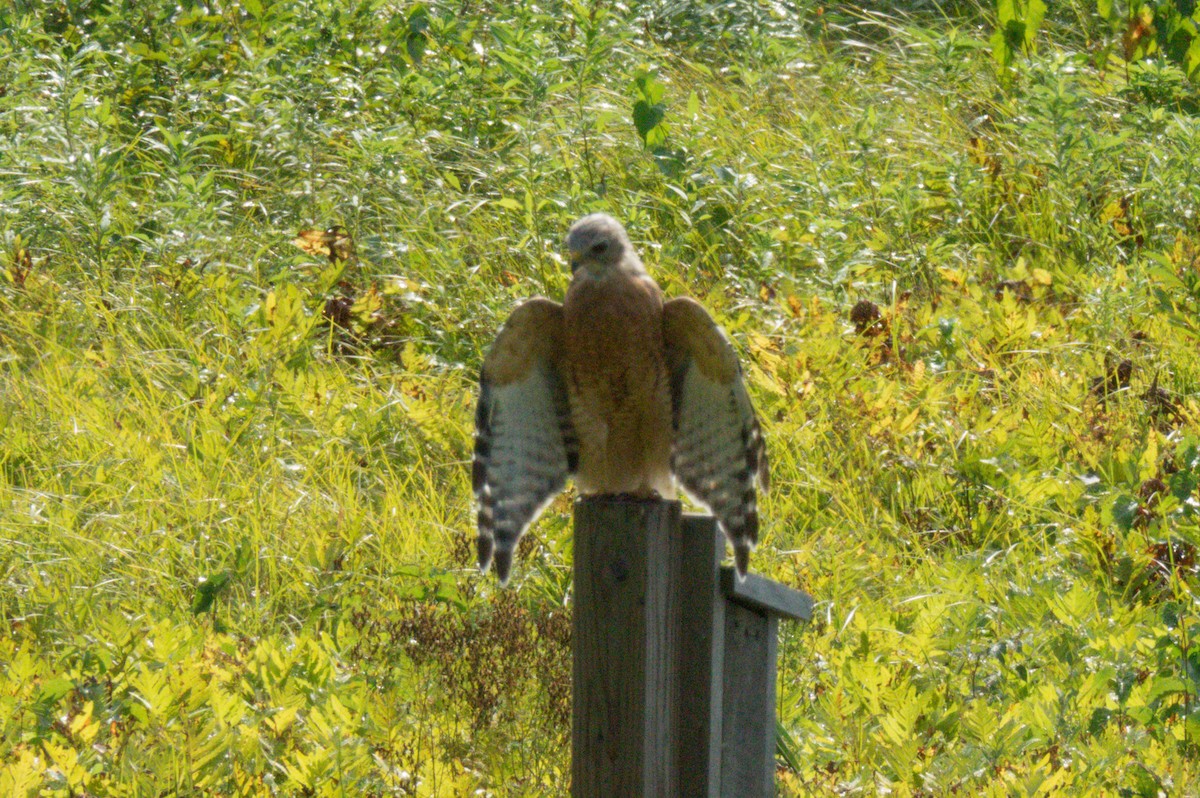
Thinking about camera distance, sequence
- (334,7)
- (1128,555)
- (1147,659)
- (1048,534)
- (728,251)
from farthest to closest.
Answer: (334,7)
(728,251)
(1048,534)
(1128,555)
(1147,659)

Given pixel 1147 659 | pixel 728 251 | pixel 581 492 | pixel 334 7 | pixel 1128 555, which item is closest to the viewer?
pixel 581 492

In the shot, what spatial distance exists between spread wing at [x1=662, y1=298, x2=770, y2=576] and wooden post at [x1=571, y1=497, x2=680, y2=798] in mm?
293

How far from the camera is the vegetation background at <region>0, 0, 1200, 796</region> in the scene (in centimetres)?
368

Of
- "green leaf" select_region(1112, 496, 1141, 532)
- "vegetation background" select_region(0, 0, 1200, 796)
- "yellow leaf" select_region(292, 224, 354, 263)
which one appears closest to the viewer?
"vegetation background" select_region(0, 0, 1200, 796)

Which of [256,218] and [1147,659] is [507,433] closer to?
[1147,659]

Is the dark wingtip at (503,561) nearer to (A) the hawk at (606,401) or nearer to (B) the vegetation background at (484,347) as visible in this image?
(A) the hawk at (606,401)

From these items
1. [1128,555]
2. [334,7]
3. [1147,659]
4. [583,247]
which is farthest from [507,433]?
[334,7]

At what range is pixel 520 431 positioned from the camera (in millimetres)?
3240

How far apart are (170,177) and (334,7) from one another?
5.23 feet

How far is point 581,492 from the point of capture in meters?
3.46

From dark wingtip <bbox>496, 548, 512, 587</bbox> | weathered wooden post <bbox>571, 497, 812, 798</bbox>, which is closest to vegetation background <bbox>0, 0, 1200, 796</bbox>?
dark wingtip <bbox>496, 548, 512, 587</bbox>

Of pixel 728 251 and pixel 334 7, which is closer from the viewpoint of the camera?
pixel 728 251

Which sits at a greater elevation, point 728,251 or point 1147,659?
point 728,251

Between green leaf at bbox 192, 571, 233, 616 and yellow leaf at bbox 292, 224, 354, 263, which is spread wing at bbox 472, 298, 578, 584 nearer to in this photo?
green leaf at bbox 192, 571, 233, 616
